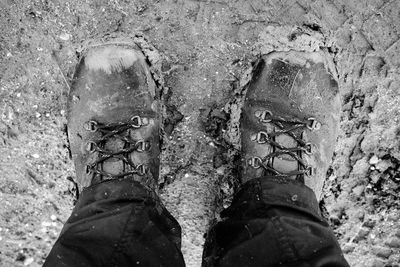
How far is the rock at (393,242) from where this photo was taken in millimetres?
1709

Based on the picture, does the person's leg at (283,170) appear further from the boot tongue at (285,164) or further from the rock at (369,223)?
the rock at (369,223)

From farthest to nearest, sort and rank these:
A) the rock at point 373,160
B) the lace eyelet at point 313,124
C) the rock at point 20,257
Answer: the rock at point 20,257 < the rock at point 373,160 < the lace eyelet at point 313,124

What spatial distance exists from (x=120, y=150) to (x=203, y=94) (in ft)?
1.21

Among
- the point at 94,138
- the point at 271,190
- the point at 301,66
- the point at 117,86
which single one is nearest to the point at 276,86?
the point at 301,66

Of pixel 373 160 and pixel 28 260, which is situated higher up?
pixel 373 160

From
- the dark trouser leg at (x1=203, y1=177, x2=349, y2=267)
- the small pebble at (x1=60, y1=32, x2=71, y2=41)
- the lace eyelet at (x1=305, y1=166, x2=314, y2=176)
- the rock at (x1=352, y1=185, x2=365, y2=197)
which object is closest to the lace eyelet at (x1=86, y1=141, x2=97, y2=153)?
the small pebble at (x1=60, y1=32, x2=71, y2=41)

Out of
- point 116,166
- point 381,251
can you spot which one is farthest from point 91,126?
point 381,251

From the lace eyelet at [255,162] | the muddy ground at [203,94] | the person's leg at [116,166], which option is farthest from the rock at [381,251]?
the person's leg at [116,166]

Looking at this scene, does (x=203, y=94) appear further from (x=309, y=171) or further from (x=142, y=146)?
(x=309, y=171)

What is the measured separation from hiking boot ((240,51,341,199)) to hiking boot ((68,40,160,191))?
34 centimetres

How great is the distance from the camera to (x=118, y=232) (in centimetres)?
118

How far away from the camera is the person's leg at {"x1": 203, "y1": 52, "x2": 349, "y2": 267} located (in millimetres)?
1156

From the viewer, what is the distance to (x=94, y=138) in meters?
1.56

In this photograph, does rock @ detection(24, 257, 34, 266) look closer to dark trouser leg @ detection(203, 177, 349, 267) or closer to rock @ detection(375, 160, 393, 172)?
dark trouser leg @ detection(203, 177, 349, 267)
